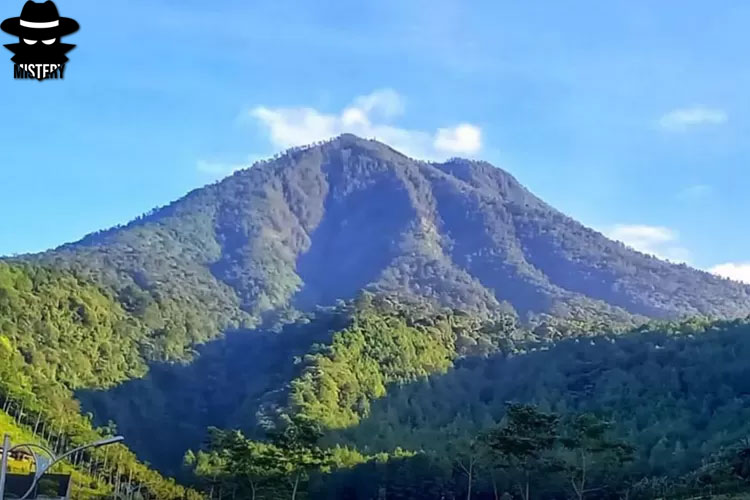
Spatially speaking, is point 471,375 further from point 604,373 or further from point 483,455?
point 483,455

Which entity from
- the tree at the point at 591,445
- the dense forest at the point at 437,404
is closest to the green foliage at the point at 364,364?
the dense forest at the point at 437,404

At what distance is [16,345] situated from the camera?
236 feet

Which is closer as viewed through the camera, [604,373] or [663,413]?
[663,413]

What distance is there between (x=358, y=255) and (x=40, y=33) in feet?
512

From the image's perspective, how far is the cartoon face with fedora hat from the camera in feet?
33.2

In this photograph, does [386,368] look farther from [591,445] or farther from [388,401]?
[591,445]

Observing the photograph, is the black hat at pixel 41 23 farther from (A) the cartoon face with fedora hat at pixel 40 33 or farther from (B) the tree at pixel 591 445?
(B) the tree at pixel 591 445

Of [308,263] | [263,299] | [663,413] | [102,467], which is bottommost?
[102,467]

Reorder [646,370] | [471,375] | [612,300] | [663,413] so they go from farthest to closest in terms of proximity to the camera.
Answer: [612,300], [471,375], [646,370], [663,413]

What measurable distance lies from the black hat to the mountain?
81402 millimetres

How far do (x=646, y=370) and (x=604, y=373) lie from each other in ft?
10.3

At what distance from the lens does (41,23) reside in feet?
33.5

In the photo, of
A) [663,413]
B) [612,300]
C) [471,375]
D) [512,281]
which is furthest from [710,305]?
[663,413]

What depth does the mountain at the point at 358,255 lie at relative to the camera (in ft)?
390
